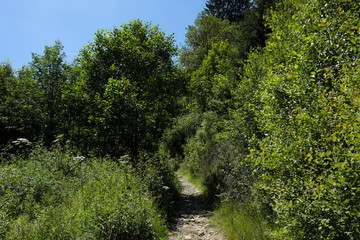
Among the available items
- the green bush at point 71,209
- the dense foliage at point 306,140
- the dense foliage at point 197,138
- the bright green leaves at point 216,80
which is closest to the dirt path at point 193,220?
the dense foliage at point 197,138

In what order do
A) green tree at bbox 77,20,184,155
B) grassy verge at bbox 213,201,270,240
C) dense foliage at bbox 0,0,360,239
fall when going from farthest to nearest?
green tree at bbox 77,20,184,155
grassy verge at bbox 213,201,270,240
dense foliage at bbox 0,0,360,239

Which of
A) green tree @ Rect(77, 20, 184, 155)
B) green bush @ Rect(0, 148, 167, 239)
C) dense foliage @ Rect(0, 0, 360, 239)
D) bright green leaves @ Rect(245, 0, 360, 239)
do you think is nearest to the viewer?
bright green leaves @ Rect(245, 0, 360, 239)

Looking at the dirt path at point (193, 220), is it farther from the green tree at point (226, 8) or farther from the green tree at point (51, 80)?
the green tree at point (226, 8)

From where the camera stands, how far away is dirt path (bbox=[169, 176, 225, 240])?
23.4ft

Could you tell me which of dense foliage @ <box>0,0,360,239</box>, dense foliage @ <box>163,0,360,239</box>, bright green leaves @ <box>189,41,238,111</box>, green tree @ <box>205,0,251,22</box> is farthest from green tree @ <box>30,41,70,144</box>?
green tree @ <box>205,0,251,22</box>

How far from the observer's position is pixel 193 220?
8625mm

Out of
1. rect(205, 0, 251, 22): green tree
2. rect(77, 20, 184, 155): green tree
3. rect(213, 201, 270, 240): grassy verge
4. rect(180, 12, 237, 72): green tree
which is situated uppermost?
rect(205, 0, 251, 22): green tree

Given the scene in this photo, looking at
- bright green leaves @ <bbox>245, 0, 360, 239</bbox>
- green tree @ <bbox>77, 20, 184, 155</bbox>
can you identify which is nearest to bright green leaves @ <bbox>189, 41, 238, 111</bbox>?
green tree @ <bbox>77, 20, 184, 155</bbox>

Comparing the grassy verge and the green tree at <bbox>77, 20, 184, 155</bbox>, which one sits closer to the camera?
the grassy verge

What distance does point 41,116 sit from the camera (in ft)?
59.2

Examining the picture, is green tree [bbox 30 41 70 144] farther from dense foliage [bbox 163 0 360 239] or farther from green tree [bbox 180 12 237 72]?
green tree [bbox 180 12 237 72]

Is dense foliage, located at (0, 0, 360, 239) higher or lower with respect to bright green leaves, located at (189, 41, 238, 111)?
lower

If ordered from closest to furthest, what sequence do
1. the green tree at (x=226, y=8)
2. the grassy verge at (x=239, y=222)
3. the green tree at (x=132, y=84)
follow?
1. the grassy verge at (x=239, y=222)
2. the green tree at (x=132, y=84)
3. the green tree at (x=226, y=8)

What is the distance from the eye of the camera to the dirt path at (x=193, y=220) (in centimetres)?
713
